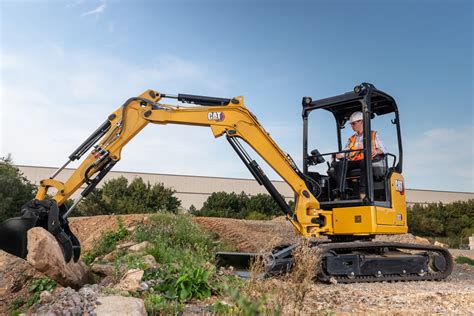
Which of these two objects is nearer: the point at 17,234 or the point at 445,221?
the point at 17,234

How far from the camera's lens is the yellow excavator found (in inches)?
292

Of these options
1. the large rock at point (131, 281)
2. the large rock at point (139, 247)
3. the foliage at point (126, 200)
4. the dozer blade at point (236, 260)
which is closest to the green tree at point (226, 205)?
the foliage at point (126, 200)

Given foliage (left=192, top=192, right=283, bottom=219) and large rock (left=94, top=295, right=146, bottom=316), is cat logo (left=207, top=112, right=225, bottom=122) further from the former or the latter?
foliage (left=192, top=192, right=283, bottom=219)

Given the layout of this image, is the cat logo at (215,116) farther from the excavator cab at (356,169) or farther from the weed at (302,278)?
the weed at (302,278)

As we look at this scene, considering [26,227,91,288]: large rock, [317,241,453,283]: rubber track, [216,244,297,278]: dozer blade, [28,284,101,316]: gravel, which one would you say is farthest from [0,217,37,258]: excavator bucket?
[317,241,453,283]: rubber track

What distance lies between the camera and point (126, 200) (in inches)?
846

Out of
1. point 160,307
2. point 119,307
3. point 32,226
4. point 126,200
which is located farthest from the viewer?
point 126,200

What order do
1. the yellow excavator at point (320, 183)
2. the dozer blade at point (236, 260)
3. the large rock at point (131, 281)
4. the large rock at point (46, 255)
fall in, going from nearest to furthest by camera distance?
the large rock at point (131, 281) → the large rock at point (46, 255) → the yellow excavator at point (320, 183) → the dozer blade at point (236, 260)

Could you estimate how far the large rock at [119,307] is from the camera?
15.2ft

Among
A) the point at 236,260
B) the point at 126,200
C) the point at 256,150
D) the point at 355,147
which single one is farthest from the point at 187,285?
the point at 126,200

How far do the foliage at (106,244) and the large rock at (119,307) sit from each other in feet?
16.2

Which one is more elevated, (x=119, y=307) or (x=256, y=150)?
(x=256, y=150)

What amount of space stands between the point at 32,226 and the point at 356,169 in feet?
16.9

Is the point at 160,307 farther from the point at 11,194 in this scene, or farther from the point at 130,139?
the point at 11,194
